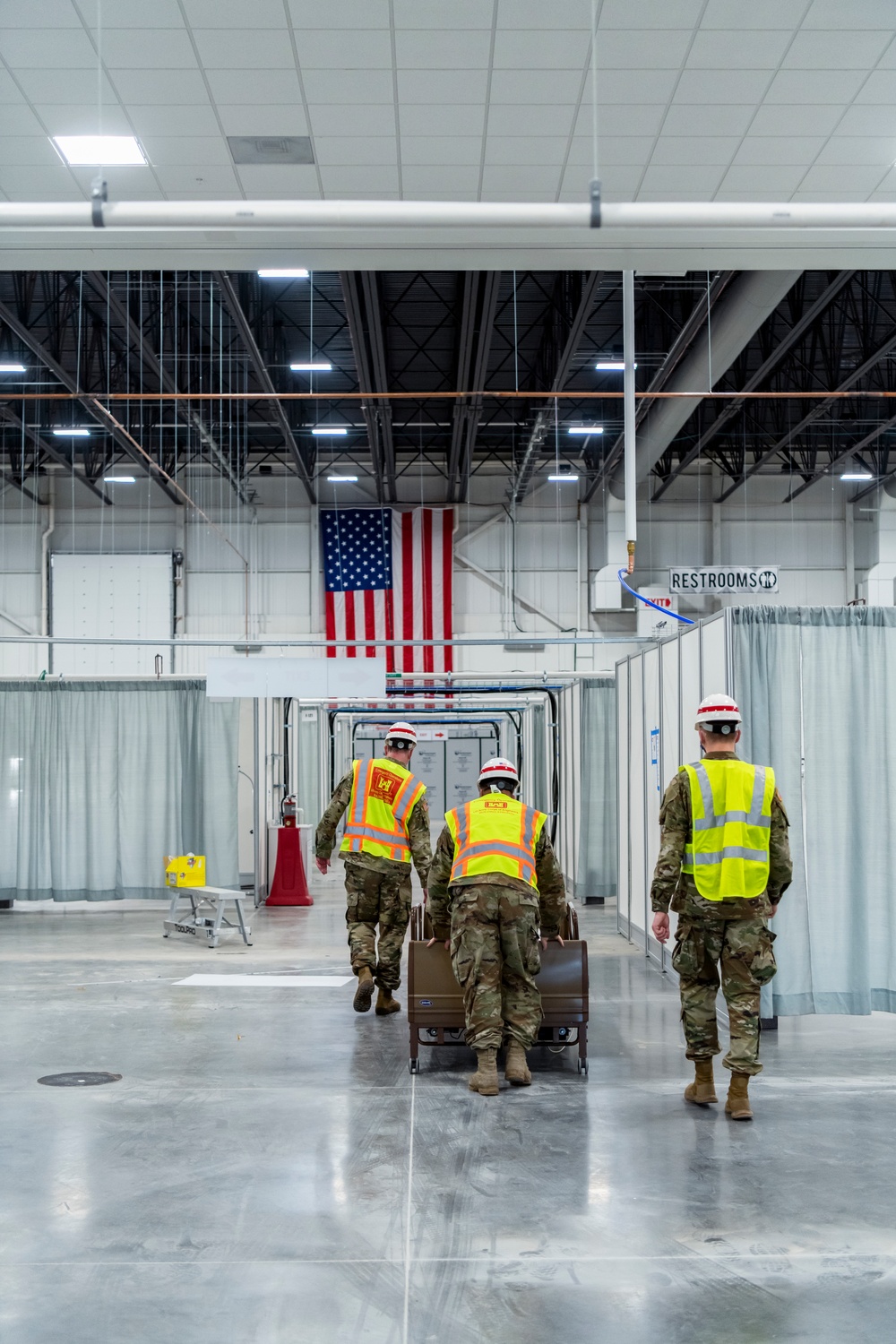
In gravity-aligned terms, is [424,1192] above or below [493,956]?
below

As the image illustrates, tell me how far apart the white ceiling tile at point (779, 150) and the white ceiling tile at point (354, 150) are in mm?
2250

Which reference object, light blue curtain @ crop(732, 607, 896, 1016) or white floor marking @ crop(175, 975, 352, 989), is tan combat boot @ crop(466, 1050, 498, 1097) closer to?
light blue curtain @ crop(732, 607, 896, 1016)

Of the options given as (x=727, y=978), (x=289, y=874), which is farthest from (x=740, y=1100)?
(x=289, y=874)

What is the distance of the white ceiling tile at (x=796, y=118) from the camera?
23.5 ft

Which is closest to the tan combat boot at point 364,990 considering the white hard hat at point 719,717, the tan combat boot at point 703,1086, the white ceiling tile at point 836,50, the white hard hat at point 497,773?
the white hard hat at point 497,773

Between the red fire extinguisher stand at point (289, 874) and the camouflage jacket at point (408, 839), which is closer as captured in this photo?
the camouflage jacket at point (408, 839)

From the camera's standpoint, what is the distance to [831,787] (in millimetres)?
7711

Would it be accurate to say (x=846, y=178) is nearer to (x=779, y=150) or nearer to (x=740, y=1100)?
(x=779, y=150)

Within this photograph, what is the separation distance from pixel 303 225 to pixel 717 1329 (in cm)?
419

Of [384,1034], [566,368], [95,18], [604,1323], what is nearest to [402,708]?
[566,368]

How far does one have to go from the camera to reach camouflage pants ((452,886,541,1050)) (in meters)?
6.57

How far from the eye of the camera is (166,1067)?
279 inches

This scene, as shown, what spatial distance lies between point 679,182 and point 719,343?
6.93 metres

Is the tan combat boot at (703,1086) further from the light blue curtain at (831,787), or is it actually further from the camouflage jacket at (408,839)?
the camouflage jacket at (408,839)
